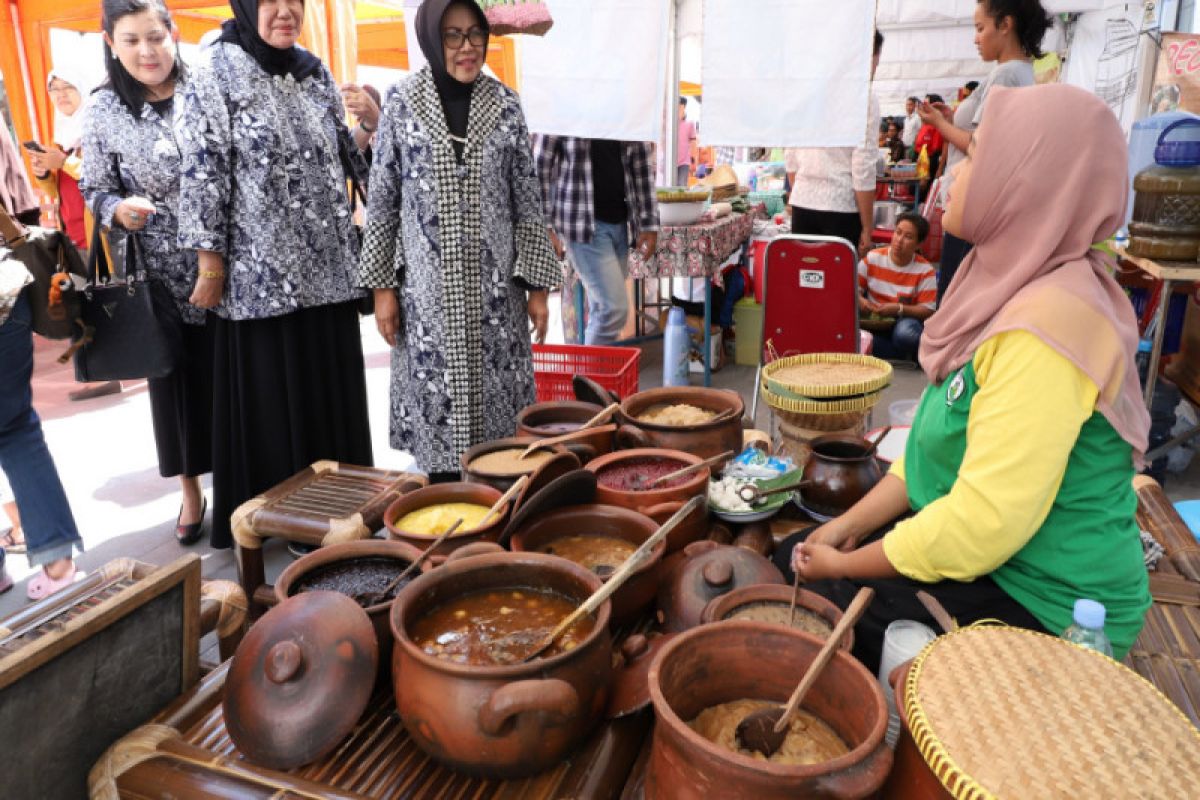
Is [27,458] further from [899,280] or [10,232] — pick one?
[899,280]

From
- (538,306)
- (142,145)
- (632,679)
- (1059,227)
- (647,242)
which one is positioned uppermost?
(142,145)

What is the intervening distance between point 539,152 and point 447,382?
1.98 m

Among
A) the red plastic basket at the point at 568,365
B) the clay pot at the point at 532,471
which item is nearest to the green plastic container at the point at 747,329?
the red plastic basket at the point at 568,365

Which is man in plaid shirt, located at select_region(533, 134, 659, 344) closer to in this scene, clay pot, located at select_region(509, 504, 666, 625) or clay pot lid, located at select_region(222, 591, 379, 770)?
clay pot, located at select_region(509, 504, 666, 625)

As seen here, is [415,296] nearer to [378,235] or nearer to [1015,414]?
[378,235]

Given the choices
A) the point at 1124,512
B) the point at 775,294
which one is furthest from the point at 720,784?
the point at 775,294

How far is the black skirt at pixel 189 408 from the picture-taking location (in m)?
3.19

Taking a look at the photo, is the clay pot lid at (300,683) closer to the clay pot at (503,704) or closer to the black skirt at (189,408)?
the clay pot at (503,704)

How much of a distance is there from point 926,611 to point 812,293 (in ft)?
9.25

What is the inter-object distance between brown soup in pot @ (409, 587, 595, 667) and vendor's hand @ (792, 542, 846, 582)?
1.49 feet

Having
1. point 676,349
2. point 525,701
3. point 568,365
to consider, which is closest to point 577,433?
point 525,701

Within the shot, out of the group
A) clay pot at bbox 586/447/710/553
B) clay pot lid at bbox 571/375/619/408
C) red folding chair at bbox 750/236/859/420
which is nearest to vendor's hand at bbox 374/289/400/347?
clay pot lid at bbox 571/375/619/408

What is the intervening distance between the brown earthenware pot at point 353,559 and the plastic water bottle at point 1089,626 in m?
1.01

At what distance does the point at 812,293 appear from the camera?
4.05m
